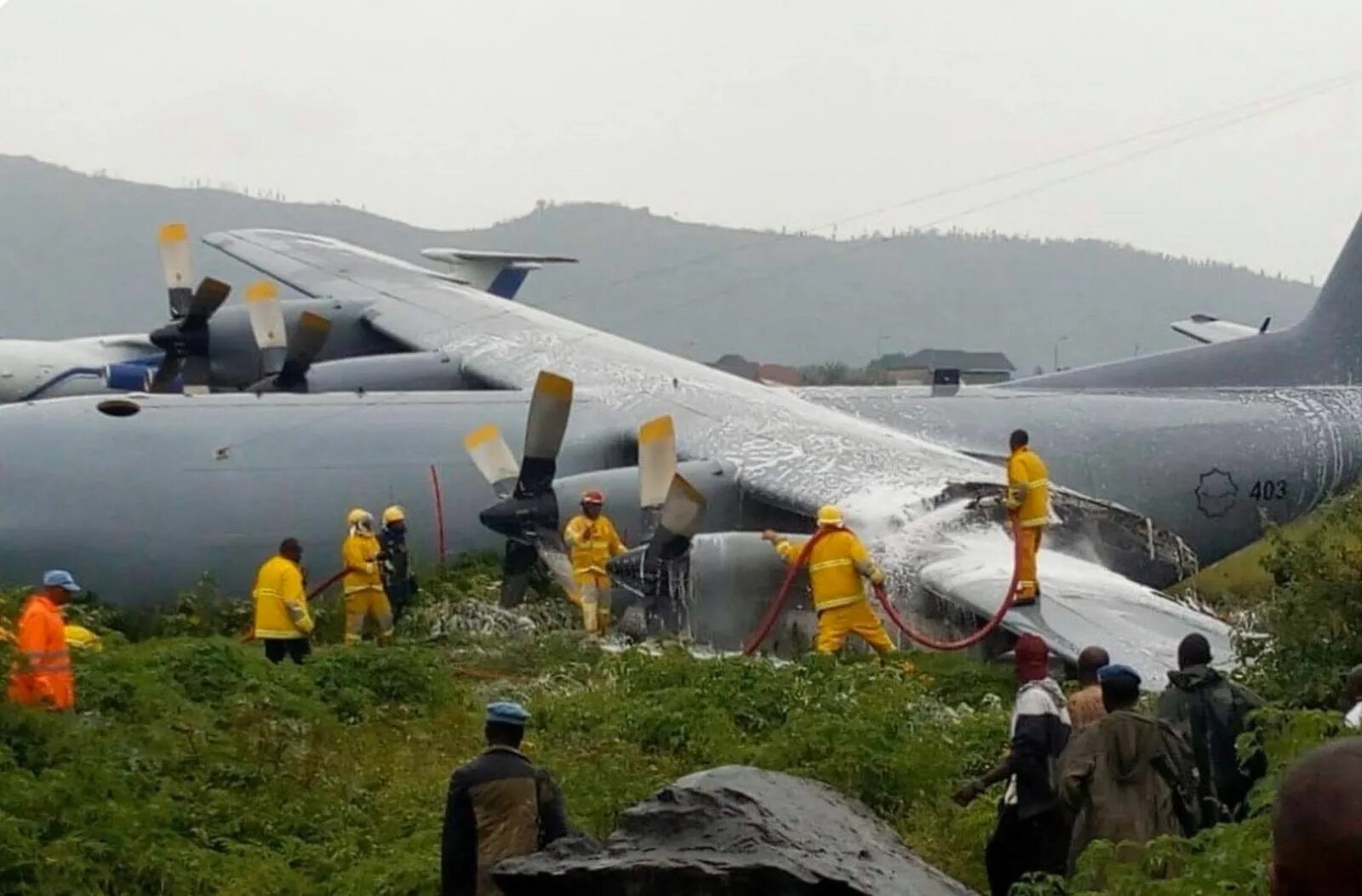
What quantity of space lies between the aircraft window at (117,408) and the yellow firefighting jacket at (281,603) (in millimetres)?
3703

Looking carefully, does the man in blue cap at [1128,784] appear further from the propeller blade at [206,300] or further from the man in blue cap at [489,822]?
the propeller blade at [206,300]

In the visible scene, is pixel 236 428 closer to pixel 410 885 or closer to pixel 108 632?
pixel 108 632

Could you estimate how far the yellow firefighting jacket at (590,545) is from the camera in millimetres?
15266

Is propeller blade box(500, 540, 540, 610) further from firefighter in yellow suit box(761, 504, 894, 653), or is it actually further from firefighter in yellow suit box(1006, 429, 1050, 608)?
firefighter in yellow suit box(1006, 429, 1050, 608)

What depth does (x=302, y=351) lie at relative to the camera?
1959cm

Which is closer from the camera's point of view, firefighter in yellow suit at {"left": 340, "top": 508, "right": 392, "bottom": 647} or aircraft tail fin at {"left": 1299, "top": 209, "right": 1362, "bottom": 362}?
firefighter in yellow suit at {"left": 340, "top": 508, "right": 392, "bottom": 647}

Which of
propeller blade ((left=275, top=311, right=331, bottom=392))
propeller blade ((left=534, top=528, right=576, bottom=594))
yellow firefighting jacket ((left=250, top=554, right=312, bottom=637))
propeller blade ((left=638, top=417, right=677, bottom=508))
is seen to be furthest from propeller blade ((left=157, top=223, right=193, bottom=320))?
yellow firefighting jacket ((left=250, top=554, right=312, bottom=637))

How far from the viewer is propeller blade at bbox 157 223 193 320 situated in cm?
2258

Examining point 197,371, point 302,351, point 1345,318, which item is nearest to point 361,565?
point 302,351

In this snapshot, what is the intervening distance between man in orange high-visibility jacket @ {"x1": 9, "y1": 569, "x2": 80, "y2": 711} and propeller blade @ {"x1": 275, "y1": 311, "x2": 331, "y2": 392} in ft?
28.8

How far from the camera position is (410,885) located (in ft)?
25.0

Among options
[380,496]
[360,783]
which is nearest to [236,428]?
[380,496]

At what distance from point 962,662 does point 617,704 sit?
3083 mm

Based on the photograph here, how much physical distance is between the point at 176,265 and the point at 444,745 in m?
13.2
